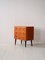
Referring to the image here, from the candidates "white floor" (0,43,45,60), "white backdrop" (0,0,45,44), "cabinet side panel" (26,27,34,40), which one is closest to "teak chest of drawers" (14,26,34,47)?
"cabinet side panel" (26,27,34,40)

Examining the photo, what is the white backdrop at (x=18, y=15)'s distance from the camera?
5891mm

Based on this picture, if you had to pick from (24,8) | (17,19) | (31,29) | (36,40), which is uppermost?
(24,8)

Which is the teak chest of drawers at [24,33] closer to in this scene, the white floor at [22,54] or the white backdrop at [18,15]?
the white backdrop at [18,15]

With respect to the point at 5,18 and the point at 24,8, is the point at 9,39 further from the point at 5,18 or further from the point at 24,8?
the point at 24,8

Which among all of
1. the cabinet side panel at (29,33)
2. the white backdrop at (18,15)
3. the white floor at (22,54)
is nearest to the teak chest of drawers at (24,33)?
the cabinet side panel at (29,33)

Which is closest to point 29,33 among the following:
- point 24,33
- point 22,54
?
point 24,33

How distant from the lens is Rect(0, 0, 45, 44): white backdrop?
589 centimetres

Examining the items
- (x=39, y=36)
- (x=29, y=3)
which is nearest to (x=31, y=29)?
(x=39, y=36)

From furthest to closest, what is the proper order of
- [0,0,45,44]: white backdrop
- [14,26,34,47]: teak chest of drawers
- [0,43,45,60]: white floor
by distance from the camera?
[0,0,45,44]: white backdrop → [14,26,34,47]: teak chest of drawers → [0,43,45,60]: white floor

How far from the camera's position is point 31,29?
17.5 ft

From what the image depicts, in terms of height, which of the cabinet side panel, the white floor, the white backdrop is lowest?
the white floor

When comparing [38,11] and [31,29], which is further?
[38,11]

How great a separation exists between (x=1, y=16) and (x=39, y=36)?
5.83 ft

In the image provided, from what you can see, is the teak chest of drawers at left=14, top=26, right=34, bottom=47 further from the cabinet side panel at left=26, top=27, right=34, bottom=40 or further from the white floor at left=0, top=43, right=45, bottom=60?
the white floor at left=0, top=43, right=45, bottom=60
